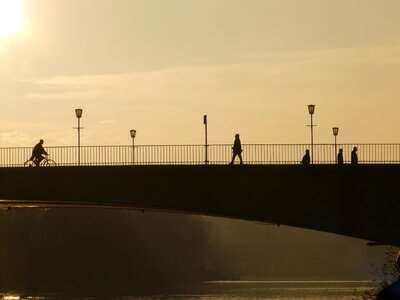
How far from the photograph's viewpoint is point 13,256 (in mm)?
120875

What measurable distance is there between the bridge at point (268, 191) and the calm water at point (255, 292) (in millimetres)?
34866

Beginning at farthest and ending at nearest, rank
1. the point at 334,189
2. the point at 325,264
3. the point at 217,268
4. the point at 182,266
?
the point at 325,264 → the point at 217,268 → the point at 182,266 → the point at 334,189

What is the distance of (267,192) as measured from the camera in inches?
1890

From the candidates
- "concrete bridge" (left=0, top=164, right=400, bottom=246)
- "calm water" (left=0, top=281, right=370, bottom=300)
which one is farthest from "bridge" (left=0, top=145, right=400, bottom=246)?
"calm water" (left=0, top=281, right=370, bottom=300)

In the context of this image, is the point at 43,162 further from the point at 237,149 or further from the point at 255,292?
the point at 255,292

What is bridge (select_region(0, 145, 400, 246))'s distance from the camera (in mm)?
47375

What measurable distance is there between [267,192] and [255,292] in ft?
187

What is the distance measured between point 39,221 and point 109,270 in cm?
1003

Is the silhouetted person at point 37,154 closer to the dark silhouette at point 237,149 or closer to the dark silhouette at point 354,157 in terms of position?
→ the dark silhouette at point 237,149

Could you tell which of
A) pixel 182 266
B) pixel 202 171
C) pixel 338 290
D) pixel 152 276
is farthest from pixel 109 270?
pixel 202 171

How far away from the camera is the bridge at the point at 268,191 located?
47375 millimetres

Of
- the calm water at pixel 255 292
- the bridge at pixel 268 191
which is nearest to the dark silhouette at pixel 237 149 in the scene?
the bridge at pixel 268 191

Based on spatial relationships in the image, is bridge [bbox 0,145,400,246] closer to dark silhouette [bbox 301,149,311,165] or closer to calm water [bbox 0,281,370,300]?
dark silhouette [bbox 301,149,311,165]

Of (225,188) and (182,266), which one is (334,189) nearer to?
(225,188)
